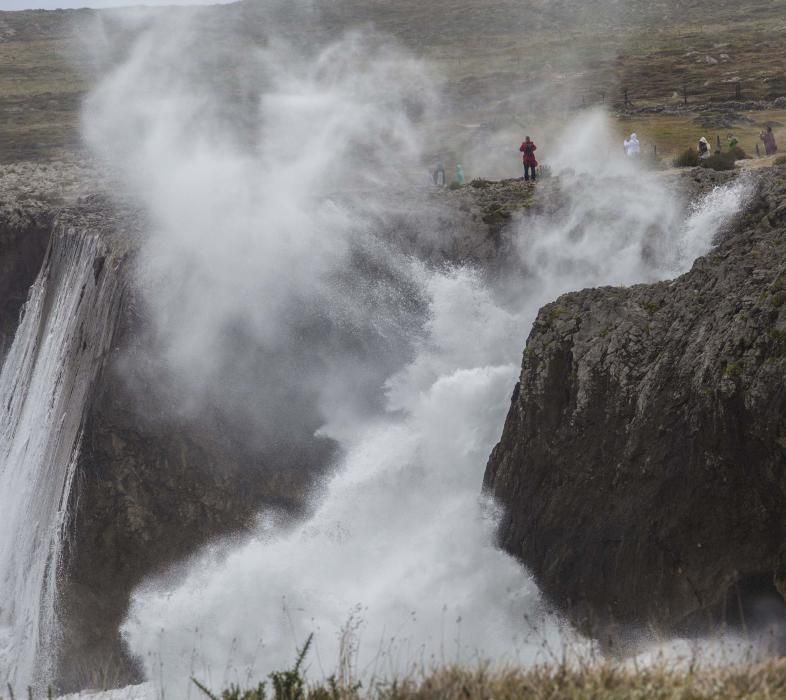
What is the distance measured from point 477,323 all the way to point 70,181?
54.1 ft

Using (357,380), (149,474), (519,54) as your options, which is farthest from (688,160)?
(519,54)

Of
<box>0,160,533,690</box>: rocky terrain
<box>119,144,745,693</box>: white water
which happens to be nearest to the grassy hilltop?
<box>119,144,745,693</box>: white water

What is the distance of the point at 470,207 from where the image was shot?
21125 mm

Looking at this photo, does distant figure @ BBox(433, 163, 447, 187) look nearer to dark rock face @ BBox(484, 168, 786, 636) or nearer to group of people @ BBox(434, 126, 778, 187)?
group of people @ BBox(434, 126, 778, 187)

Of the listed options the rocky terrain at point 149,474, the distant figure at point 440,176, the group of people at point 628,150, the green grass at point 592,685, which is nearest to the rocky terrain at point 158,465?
the rocky terrain at point 149,474

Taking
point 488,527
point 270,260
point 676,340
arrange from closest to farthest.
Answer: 1. point 676,340
2. point 488,527
3. point 270,260

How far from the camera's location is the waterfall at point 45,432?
57.9 ft

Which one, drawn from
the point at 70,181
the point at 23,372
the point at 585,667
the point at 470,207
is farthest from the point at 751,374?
the point at 70,181

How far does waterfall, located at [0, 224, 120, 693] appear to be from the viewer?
1766cm

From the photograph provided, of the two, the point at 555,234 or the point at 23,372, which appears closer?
the point at 555,234

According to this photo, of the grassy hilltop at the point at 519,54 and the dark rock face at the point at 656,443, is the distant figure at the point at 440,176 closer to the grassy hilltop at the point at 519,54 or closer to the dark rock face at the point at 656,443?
the grassy hilltop at the point at 519,54

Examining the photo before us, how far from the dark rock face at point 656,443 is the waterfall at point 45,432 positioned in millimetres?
8693

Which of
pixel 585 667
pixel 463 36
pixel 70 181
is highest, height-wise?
pixel 463 36

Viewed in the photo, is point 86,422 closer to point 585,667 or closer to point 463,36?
point 585,667
